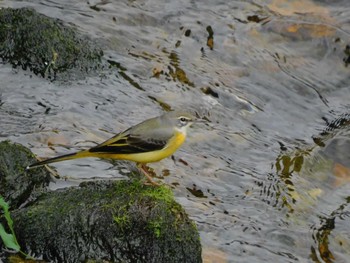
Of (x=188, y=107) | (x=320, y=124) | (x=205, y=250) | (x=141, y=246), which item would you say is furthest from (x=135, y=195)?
(x=320, y=124)

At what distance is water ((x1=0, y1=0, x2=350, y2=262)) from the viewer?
10.1m

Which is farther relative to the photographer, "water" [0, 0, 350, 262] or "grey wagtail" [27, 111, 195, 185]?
"water" [0, 0, 350, 262]

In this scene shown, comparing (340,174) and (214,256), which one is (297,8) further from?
(214,256)

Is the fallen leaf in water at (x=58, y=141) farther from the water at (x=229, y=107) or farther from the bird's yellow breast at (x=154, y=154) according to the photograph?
the bird's yellow breast at (x=154, y=154)

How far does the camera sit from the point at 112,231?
796 centimetres

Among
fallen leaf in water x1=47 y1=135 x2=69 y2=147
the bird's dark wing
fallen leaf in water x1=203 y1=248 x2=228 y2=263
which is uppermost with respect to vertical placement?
the bird's dark wing

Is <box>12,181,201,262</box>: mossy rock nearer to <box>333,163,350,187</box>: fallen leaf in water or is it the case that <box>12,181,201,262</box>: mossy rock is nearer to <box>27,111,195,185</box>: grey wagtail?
<box>27,111,195,185</box>: grey wagtail

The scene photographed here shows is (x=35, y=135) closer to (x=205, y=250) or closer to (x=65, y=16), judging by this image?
(x=205, y=250)

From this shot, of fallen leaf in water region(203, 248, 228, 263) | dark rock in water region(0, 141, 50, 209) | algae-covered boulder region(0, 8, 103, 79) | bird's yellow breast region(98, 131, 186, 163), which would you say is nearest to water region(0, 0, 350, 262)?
fallen leaf in water region(203, 248, 228, 263)

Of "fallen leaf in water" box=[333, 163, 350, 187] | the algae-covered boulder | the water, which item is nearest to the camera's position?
the water

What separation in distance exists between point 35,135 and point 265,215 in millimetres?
3173

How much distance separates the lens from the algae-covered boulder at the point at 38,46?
488 inches

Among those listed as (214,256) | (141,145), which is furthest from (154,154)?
(214,256)

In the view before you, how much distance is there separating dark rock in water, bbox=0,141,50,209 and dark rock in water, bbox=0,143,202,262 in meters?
0.66
